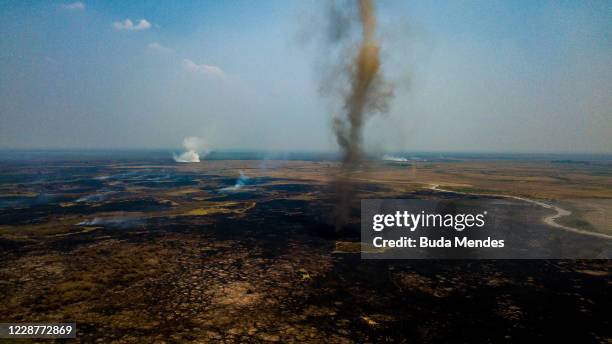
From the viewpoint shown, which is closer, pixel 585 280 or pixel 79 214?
pixel 585 280

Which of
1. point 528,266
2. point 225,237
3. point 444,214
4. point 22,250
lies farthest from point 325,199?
point 22,250

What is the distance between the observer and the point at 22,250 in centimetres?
2722

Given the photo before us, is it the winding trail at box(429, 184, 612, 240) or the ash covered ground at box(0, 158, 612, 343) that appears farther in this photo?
the winding trail at box(429, 184, 612, 240)

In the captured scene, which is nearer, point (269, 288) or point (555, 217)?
point (269, 288)

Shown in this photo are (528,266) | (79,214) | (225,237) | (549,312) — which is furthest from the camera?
(79,214)

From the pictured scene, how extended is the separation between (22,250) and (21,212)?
20.2 m

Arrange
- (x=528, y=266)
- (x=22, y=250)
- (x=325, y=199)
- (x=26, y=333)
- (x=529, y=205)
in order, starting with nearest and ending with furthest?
(x=26, y=333)
(x=528, y=266)
(x=22, y=250)
(x=529, y=205)
(x=325, y=199)

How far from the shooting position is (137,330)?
51.5 ft

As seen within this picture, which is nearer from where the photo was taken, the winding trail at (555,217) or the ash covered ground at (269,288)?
the ash covered ground at (269,288)

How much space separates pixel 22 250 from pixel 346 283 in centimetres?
2527

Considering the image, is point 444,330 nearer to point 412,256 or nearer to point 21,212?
point 412,256

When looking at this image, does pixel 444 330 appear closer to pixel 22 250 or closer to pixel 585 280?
pixel 585 280

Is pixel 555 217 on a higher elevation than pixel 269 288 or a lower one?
higher

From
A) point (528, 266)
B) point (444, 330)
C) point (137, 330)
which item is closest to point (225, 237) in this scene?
point (137, 330)
